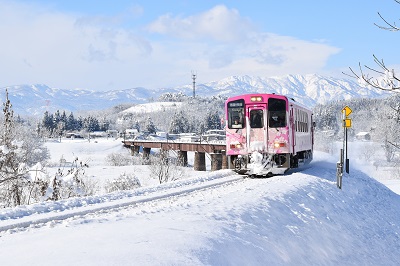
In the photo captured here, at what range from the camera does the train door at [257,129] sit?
715 inches

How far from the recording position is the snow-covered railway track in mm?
8477

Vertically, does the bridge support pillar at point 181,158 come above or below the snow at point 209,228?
below

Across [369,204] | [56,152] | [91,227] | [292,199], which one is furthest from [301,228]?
[56,152]

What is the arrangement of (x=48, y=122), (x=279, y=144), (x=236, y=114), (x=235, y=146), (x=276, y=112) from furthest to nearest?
(x=48, y=122), (x=236, y=114), (x=235, y=146), (x=276, y=112), (x=279, y=144)

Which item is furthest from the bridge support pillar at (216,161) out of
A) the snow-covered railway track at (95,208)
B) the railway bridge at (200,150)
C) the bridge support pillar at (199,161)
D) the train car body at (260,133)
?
the snow-covered railway track at (95,208)

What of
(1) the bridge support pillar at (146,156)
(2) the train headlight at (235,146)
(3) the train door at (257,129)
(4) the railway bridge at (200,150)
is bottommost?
(1) the bridge support pillar at (146,156)

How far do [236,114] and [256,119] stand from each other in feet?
2.96

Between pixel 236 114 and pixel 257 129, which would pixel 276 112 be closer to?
pixel 257 129

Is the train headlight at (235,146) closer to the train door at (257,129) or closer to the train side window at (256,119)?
the train door at (257,129)

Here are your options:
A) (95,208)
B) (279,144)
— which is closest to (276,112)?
(279,144)

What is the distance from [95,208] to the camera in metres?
10.1

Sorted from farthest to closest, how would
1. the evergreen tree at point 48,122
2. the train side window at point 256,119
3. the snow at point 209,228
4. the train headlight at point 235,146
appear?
1. the evergreen tree at point 48,122
2. the train headlight at point 235,146
3. the train side window at point 256,119
4. the snow at point 209,228

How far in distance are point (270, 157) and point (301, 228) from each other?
8195 mm

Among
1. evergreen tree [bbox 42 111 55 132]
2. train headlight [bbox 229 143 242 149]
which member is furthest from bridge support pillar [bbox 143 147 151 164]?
evergreen tree [bbox 42 111 55 132]
